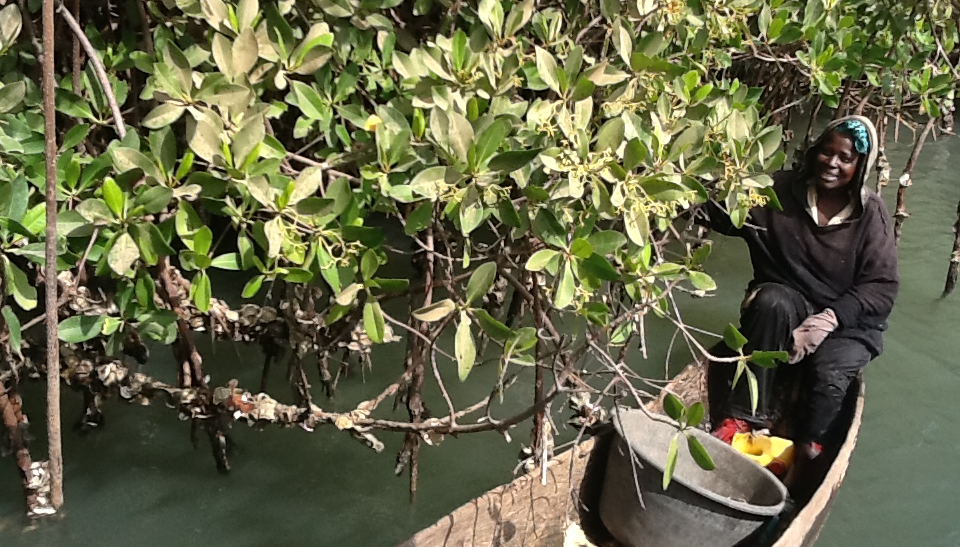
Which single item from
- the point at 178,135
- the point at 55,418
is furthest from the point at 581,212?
the point at 178,135

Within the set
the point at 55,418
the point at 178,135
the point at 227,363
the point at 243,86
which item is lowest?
the point at 227,363

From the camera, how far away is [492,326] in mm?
1035

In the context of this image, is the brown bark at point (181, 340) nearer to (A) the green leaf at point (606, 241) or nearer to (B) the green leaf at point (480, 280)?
(B) the green leaf at point (480, 280)

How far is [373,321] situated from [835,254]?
1379 mm

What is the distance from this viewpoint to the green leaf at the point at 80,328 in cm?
110

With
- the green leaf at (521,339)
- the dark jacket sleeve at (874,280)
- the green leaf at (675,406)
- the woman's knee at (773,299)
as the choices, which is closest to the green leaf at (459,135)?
the green leaf at (521,339)

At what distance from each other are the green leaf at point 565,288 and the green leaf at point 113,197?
0.54 m

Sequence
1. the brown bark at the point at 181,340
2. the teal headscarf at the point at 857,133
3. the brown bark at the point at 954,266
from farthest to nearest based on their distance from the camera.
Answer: the brown bark at the point at 954,266
the teal headscarf at the point at 857,133
the brown bark at the point at 181,340

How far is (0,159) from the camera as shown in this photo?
3.34 ft

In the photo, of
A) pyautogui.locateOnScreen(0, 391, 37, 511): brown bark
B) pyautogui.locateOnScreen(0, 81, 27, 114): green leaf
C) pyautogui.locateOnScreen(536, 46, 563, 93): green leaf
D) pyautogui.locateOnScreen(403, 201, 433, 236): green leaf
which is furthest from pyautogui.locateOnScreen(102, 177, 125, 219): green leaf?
pyautogui.locateOnScreen(0, 391, 37, 511): brown bark

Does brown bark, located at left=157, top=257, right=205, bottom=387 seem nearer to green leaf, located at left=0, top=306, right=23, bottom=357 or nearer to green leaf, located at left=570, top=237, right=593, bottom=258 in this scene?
green leaf, located at left=0, top=306, right=23, bottom=357

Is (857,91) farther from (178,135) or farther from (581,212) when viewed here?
(178,135)

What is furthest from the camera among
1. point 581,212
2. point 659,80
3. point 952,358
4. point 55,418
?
point 952,358

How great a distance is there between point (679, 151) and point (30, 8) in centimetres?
97
